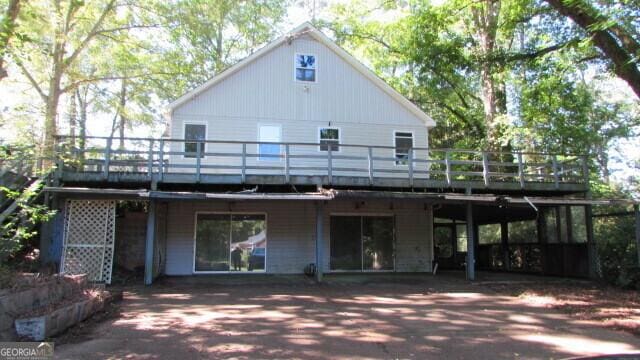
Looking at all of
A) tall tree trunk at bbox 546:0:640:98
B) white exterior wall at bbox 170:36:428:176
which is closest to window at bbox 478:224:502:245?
white exterior wall at bbox 170:36:428:176

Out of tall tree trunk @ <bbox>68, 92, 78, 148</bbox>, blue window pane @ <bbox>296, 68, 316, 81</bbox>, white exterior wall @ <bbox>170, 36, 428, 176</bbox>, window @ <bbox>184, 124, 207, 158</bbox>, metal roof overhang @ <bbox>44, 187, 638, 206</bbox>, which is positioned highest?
tall tree trunk @ <bbox>68, 92, 78, 148</bbox>

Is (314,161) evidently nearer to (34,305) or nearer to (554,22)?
(554,22)

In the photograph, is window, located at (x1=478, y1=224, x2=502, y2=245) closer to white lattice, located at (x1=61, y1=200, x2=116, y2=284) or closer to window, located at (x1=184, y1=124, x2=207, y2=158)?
window, located at (x1=184, y1=124, x2=207, y2=158)

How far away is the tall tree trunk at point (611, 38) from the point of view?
37.4ft

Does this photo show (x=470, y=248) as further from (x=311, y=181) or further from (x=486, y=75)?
(x=486, y=75)

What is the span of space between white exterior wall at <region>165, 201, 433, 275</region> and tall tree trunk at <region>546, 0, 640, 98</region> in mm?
7612

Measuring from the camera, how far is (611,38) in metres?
11.9

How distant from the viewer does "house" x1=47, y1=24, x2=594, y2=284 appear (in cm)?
1529

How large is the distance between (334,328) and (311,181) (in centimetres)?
686

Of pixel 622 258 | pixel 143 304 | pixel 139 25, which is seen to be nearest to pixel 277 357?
pixel 143 304

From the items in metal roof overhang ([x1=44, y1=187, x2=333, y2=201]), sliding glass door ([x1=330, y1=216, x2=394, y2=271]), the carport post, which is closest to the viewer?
metal roof overhang ([x1=44, y1=187, x2=333, y2=201])

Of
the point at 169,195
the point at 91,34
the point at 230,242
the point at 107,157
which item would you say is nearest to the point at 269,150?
the point at 230,242

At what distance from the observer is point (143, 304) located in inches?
416

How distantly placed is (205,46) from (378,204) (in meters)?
17.9
